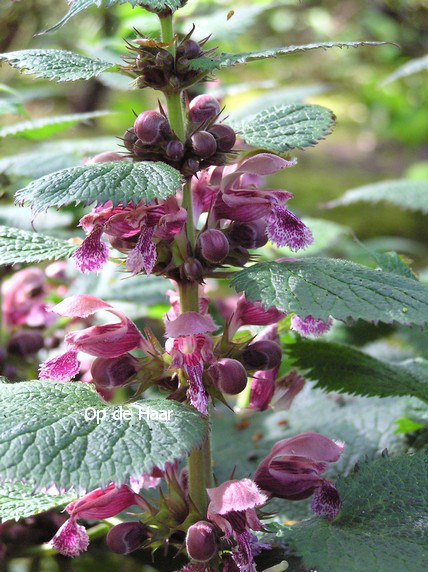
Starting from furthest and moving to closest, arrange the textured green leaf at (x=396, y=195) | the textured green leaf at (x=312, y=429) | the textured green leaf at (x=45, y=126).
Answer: the textured green leaf at (x=396, y=195) → the textured green leaf at (x=45, y=126) → the textured green leaf at (x=312, y=429)

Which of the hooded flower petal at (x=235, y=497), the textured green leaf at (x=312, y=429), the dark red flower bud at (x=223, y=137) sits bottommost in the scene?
the textured green leaf at (x=312, y=429)

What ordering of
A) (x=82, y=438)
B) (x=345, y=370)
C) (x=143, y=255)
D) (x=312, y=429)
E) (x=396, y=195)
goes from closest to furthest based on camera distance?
(x=82, y=438) < (x=143, y=255) < (x=345, y=370) < (x=312, y=429) < (x=396, y=195)

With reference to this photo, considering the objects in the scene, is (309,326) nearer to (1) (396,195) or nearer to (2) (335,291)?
(2) (335,291)

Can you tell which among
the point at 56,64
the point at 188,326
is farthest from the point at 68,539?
the point at 56,64

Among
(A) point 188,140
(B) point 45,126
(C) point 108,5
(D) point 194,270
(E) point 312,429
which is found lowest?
(E) point 312,429

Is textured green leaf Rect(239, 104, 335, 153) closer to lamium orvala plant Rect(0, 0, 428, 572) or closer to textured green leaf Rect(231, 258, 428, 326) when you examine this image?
lamium orvala plant Rect(0, 0, 428, 572)

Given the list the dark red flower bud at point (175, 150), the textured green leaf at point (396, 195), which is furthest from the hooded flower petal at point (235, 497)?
the textured green leaf at point (396, 195)

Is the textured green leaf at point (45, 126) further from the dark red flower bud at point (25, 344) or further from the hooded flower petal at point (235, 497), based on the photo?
the hooded flower petal at point (235, 497)

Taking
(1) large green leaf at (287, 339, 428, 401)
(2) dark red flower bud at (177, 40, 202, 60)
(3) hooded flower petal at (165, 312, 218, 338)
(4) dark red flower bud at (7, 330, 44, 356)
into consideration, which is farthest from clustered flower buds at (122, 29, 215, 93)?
(4) dark red flower bud at (7, 330, 44, 356)
